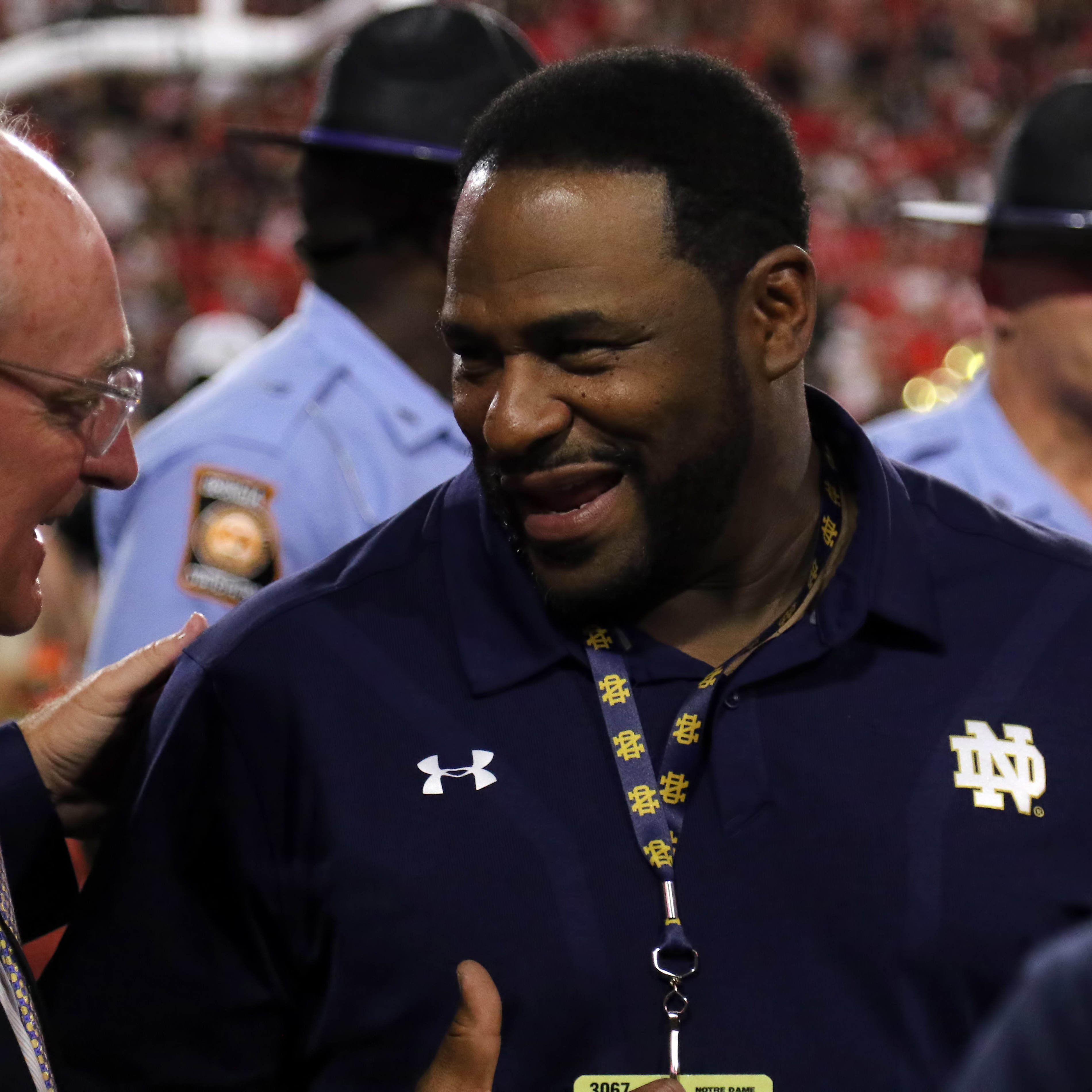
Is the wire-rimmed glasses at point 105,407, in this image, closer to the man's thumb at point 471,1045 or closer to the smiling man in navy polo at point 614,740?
the smiling man in navy polo at point 614,740

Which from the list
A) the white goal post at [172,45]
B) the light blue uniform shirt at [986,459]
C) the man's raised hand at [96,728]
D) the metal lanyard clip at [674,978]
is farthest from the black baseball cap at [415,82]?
the white goal post at [172,45]

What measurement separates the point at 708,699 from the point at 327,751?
39 centimetres

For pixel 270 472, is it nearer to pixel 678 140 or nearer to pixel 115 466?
pixel 115 466

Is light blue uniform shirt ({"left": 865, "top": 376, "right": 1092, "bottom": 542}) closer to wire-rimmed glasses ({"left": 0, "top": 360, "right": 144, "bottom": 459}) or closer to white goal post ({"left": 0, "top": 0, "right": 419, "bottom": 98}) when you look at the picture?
wire-rimmed glasses ({"left": 0, "top": 360, "right": 144, "bottom": 459})

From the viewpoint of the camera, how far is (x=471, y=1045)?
57.7 inches

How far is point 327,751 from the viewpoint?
1688mm

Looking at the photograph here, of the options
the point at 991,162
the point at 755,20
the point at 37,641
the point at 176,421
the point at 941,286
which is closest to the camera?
the point at 176,421

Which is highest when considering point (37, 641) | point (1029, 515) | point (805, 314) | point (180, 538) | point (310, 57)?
point (310, 57)


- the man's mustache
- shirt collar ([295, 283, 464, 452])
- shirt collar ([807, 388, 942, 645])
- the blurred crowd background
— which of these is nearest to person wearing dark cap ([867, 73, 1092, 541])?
shirt collar ([295, 283, 464, 452])

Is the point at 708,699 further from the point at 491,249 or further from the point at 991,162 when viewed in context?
the point at 991,162

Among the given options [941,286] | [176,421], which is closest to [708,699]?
[176,421]

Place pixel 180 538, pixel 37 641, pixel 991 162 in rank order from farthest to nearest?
pixel 991 162
pixel 37 641
pixel 180 538

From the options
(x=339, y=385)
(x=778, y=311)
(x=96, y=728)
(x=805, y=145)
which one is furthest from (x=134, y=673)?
(x=805, y=145)

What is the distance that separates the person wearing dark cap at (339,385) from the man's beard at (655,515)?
0.85 meters
